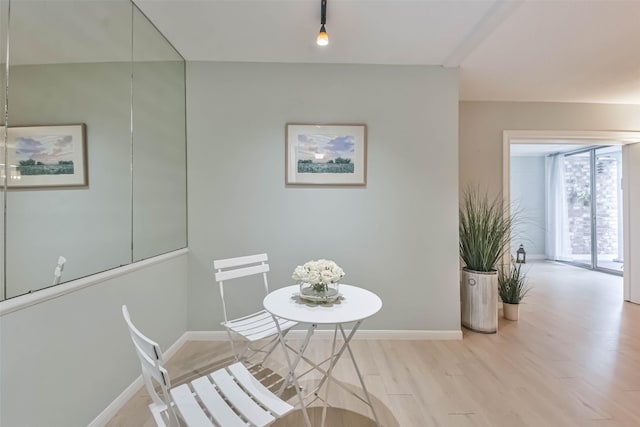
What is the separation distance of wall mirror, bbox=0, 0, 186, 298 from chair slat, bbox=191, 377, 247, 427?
0.89 metres

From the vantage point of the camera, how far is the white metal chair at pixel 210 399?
0.98 m

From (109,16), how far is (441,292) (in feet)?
11.2

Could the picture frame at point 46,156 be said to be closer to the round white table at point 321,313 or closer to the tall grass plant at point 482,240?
the round white table at point 321,313

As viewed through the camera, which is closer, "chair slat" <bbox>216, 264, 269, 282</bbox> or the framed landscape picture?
"chair slat" <bbox>216, 264, 269, 282</bbox>

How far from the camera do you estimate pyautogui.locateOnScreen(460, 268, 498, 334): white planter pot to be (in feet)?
9.16

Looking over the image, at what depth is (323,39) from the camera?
1.94m

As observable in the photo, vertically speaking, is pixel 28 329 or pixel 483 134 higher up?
pixel 483 134

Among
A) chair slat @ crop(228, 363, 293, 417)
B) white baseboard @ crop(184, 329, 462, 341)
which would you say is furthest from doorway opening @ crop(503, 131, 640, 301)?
chair slat @ crop(228, 363, 293, 417)

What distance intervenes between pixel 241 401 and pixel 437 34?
2.85 m

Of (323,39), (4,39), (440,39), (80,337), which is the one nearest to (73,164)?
(4,39)

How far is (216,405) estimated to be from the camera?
1.21 m

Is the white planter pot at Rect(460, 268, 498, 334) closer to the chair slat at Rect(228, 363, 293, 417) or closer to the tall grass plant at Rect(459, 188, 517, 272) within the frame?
the tall grass plant at Rect(459, 188, 517, 272)

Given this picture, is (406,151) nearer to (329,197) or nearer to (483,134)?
(329,197)

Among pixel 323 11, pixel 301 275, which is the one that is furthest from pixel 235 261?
pixel 323 11
